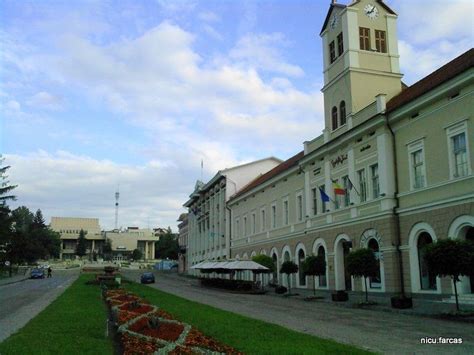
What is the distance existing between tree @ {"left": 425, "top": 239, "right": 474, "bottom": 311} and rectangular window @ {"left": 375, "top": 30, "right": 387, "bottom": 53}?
64.3ft

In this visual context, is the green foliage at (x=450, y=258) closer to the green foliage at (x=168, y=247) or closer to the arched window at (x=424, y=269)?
the arched window at (x=424, y=269)

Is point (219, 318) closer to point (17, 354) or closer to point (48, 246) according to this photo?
point (17, 354)

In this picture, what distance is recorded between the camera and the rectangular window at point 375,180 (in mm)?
30312

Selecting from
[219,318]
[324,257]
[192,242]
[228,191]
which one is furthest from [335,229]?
[192,242]

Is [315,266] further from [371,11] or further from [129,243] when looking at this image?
[129,243]

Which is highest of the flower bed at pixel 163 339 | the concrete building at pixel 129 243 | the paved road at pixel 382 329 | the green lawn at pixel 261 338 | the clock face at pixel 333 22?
the clock face at pixel 333 22

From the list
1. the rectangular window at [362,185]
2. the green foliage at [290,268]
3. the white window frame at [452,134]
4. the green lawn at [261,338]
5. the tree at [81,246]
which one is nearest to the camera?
the green lawn at [261,338]

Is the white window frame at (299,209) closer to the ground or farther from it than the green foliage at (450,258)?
farther from it

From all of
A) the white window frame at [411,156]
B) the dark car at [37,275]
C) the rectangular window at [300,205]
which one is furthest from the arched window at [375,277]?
the dark car at [37,275]

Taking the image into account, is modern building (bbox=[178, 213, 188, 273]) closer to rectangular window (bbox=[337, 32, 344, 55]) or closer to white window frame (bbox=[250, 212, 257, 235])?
white window frame (bbox=[250, 212, 257, 235])

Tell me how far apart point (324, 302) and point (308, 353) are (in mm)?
20663

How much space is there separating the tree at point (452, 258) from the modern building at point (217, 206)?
44950 mm

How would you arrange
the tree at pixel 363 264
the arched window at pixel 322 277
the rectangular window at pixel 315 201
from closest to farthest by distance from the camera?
the tree at pixel 363 264, the arched window at pixel 322 277, the rectangular window at pixel 315 201

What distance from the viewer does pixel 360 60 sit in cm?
3497
